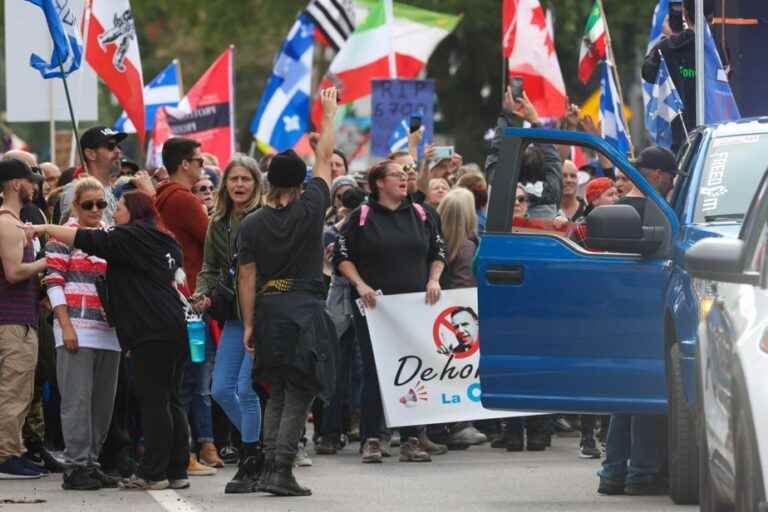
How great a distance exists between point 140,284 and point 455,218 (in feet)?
13.4

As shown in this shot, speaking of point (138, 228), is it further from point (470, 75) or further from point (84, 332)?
point (470, 75)

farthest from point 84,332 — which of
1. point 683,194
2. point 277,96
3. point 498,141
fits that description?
point 277,96

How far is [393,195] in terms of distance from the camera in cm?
1451

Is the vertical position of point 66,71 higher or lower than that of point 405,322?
higher

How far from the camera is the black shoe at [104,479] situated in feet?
41.1

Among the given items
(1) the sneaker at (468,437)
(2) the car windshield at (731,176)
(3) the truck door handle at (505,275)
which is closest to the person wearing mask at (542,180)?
(1) the sneaker at (468,437)

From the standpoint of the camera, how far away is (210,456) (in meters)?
14.1

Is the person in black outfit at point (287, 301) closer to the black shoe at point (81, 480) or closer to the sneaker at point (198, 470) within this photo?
the black shoe at point (81, 480)

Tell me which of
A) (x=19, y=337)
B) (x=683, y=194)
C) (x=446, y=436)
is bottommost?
(x=446, y=436)

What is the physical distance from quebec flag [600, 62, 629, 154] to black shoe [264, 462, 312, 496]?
5889mm

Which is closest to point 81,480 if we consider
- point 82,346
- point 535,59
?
point 82,346

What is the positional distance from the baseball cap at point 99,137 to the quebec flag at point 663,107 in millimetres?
3724

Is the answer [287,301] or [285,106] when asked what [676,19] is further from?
[285,106]

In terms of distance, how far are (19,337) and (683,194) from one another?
14.1 feet
